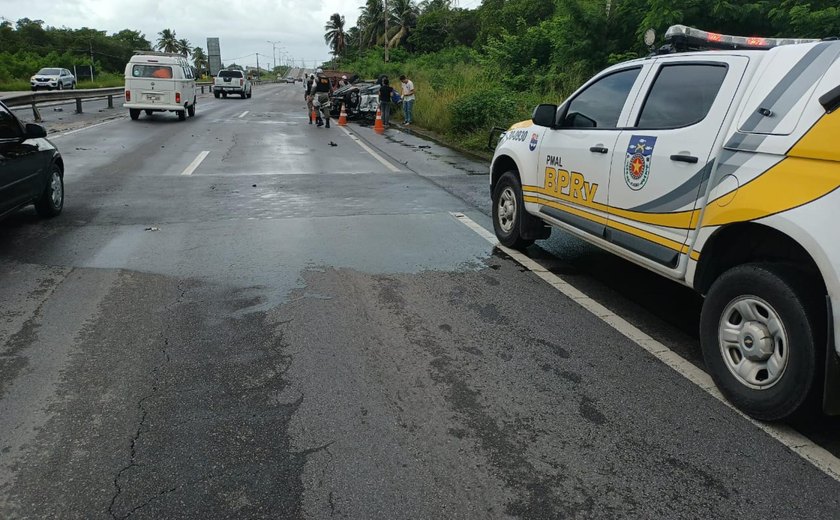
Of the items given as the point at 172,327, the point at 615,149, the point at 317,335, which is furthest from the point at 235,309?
the point at 615,149

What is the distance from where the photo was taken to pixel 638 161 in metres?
4.70

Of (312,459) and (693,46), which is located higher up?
(693,46)

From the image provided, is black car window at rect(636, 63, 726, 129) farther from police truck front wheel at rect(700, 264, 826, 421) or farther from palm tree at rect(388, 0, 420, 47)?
palm tree at rect(388, 0, 420, 47)

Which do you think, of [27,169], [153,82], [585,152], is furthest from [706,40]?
[153,82]

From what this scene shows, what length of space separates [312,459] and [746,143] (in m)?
2.93

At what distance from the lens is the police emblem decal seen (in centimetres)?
459

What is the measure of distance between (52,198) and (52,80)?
42208 mm

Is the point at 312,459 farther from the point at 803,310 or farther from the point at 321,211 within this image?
the point at 321,211

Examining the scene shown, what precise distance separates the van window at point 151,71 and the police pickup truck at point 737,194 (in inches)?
836

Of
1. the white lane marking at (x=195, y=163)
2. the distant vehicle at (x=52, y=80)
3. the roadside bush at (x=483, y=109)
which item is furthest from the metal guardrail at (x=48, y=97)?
the roadside bush at (x=483, y=109)

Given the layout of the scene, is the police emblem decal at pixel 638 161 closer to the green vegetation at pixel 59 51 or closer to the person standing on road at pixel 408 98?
the person standing on road at pixel 408 98

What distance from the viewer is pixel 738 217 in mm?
3645

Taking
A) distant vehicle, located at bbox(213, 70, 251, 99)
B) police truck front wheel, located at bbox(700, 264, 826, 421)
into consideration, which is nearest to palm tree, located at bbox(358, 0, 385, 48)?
distant vehicle, located at bbox(213, 70, 251, 99)

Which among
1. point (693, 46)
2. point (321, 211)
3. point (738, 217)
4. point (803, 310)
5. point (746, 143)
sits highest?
point (693, 46)
